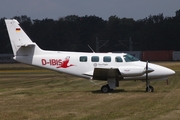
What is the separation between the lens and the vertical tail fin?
25156mm

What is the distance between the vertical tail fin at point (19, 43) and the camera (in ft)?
82.5

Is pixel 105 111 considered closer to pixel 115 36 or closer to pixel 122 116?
pixel 122 116

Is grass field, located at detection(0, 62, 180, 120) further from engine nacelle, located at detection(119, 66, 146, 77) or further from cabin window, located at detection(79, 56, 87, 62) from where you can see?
cabin window, located at detection(79, 56, 87, 62)

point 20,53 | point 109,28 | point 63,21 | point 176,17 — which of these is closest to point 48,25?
point 63,21

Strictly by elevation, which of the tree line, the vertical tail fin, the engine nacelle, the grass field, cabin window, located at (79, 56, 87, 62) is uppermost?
the tree line

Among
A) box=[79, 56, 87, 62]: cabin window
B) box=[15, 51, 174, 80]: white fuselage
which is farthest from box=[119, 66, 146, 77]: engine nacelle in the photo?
box=[79, 56, 87, 62]: cabin window

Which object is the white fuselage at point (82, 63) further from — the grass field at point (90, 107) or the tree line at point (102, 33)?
the tree line at point (102, 33)

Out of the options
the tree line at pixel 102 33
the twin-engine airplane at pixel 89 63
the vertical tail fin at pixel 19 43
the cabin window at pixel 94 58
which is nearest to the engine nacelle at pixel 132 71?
the twin-engine airplane at pixel 89 63

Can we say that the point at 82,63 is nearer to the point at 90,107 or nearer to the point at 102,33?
the point at 90,107

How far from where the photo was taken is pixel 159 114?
15172 mm

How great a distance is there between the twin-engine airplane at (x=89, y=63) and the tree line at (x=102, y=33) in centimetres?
7517

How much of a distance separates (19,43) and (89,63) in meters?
4.10

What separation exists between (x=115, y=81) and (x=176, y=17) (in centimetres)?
9776

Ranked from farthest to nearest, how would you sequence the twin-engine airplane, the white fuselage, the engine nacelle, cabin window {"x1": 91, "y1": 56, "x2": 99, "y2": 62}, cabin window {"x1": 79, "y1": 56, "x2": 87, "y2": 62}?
cabin window {"x1": 79, "y1": 56, "x2": 87, "y2": 62}, cabin window {"x1": 91, "y1": 56, "x2": 99, "y2": 62}, the white fuselage, the twin-engine airplane, the engine nacelle
